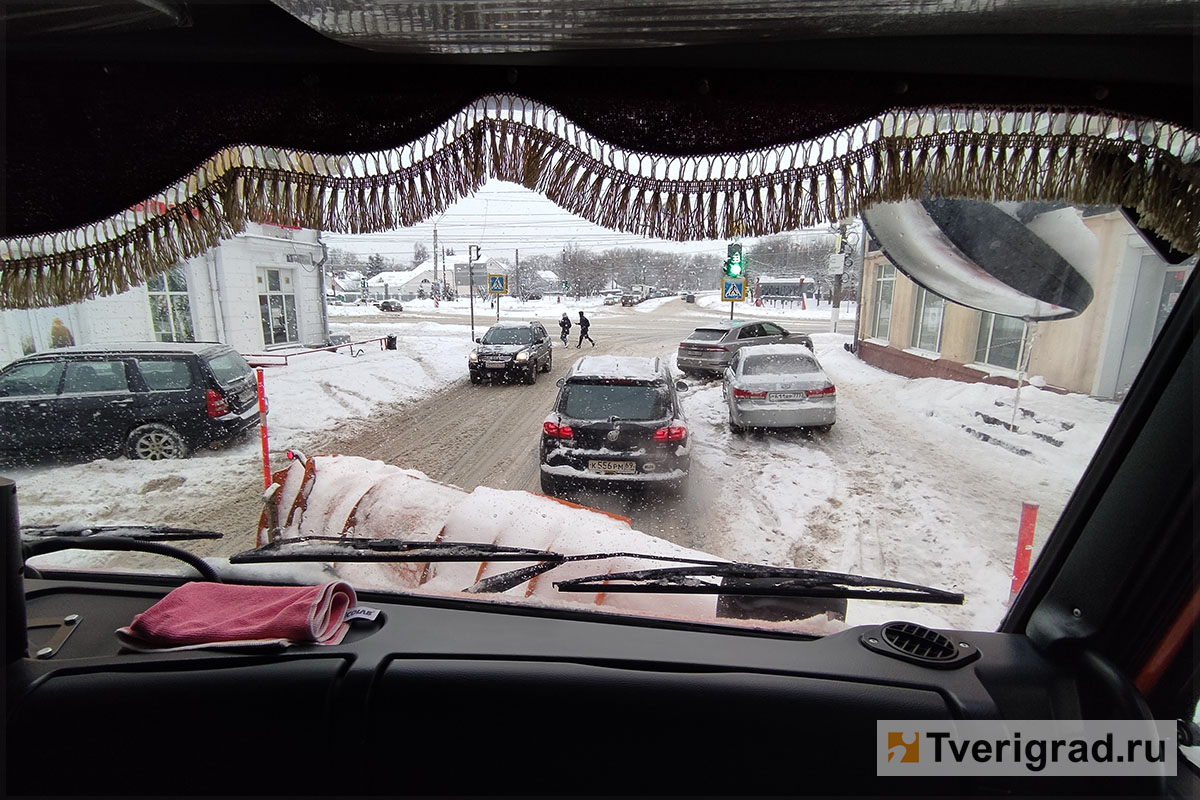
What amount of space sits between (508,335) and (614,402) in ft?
3.53

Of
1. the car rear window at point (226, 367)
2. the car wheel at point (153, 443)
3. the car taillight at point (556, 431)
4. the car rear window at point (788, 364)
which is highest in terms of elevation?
the car rear window at point (226, 367)

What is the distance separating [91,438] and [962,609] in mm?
3162

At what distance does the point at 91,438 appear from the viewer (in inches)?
78.5

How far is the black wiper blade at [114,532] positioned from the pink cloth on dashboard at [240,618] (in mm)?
210

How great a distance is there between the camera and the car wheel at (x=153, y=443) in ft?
6.88

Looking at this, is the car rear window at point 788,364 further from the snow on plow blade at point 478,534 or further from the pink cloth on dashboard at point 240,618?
the pink cloth on dashboard at point 240,618

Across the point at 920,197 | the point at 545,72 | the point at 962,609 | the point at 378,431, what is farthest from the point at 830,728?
the point at 378,431

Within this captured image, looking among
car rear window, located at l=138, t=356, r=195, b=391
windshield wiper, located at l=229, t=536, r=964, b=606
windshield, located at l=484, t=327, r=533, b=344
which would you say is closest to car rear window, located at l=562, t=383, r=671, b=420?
windshield, located at l=484, t=327, r=533, b=344

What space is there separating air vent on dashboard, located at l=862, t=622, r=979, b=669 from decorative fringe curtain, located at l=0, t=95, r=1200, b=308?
1165 millimetres

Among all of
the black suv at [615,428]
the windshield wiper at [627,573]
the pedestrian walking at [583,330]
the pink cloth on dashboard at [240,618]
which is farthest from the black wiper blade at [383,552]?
the pedestrian walking at [583,330]

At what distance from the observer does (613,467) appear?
278 cm

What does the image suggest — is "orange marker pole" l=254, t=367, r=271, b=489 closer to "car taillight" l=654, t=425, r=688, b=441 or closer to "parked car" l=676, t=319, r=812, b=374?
"car taillight" l=654, t=425, r=688, b=441

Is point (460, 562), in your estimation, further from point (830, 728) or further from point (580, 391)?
point (580, 391)

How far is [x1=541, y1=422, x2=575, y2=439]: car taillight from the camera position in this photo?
2902 mm
